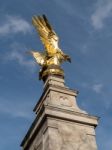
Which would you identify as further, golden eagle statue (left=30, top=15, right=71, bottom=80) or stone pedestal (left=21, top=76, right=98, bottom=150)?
golden eagle statue (left=30, top=15, right=71, bottom=80)

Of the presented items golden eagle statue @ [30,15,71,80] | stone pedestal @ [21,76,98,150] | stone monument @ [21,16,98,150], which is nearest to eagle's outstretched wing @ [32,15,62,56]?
golden eagle statue @ [30,15,71,80]

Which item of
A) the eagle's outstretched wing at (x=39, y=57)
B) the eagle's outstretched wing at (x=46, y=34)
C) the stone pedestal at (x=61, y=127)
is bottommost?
the stone pedestal at (x=61, y=127)

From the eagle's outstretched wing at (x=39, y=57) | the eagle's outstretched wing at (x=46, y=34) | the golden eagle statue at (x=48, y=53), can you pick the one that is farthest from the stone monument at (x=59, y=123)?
the eagle's outstretched wing at (x=46, y=34)

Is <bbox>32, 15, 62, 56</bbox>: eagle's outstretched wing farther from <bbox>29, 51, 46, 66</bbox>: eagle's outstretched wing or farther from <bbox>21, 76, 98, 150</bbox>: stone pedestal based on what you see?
<bbox>21, 76, 98, 150</bbox>: stone pedestal

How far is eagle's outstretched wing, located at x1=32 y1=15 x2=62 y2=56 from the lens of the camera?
3206cm

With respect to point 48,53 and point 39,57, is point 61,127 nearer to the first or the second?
point 48,53

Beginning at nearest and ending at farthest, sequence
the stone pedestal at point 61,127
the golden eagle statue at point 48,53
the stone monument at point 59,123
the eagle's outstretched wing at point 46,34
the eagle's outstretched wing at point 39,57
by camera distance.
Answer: the stone pedestal at point 61,127 < the stone monument at point 59,123 < the golden eagle statue at point 48,53 < the eagle's outstretched wing at point 39,57 < the eagle's outstretched wing at point 46,34

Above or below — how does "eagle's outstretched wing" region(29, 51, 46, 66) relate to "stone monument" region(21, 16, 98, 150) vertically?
above

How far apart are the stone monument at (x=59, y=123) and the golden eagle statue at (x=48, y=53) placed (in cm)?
31

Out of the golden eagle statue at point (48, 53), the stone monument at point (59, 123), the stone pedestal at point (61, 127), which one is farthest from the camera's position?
the golden eagle statue at point (48, 53)

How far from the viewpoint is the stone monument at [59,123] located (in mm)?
24188

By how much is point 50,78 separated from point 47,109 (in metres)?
5.03

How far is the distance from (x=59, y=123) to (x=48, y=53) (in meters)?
8.01

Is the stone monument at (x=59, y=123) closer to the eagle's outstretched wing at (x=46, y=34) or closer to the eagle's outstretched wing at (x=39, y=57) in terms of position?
the eagle's outstretched wing at (x=39, y=57)
